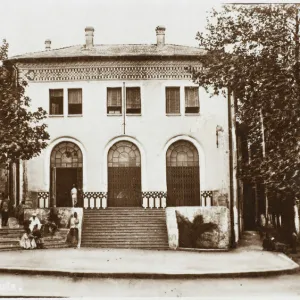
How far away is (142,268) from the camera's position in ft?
28.8

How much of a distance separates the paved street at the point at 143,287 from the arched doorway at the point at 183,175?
2.03 m

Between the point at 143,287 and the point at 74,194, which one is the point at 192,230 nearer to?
the point at 74,194

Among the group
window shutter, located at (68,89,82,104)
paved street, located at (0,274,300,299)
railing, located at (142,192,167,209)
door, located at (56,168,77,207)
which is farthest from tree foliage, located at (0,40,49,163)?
paved street, located at (0,274,300,299)

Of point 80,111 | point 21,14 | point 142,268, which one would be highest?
point 21,14

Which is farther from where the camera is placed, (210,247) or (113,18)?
(210,247)

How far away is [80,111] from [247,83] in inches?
120

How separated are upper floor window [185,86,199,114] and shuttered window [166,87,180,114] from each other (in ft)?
0.59

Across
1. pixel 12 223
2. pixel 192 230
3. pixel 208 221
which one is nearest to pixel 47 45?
pixel 12 223

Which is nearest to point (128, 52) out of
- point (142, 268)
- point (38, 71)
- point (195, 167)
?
point (38, 71)

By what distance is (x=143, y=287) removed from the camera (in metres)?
8.61

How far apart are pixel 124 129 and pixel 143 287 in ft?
10.6

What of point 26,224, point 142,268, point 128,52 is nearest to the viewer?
point 142,268

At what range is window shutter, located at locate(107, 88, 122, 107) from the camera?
415 inches

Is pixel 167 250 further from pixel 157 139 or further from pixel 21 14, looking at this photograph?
pixel 21 14
